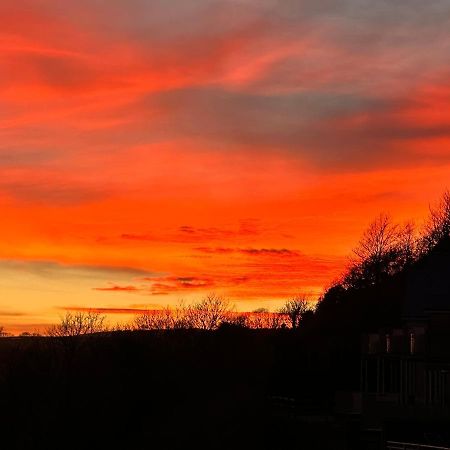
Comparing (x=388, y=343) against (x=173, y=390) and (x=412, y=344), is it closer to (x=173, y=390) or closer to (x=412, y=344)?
(x=412, y=344)

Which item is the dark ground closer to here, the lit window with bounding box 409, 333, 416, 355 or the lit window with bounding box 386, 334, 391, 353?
the lit window with bounding box 386, 334, 391, 353

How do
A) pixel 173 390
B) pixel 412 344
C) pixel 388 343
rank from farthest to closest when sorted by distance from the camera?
pixel 173 390 → pixel 388 343 → pixel 412 344

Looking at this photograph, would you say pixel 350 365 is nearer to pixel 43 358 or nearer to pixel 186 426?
pixel 186 426

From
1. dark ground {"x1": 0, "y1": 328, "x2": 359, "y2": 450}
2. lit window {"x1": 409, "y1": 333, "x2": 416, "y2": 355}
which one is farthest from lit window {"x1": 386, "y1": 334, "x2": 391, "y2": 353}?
dark ground {"x1": 0, "y1": 328, "x2": 359, "y2": 450}

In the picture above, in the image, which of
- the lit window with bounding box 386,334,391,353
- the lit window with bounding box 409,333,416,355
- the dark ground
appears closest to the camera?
the lit window with bounding box 409,333,416,355

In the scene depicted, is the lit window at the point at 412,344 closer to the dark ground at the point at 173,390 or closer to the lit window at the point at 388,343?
the lit window at the point at 388,343

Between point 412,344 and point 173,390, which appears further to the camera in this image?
point 173,390

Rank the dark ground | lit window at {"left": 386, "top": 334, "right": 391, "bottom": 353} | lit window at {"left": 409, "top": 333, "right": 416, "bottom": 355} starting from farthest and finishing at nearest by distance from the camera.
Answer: the dark ground
lit window at {"left": 386, "top": 334, "right": 391, "bottom": 353}
lit window at {"left": 409, "top": 333, "right": 416, "bottom": 355}

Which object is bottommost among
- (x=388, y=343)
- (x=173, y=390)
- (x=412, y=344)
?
(x=173, y=390)

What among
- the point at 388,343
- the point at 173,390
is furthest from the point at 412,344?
the point at 173,390

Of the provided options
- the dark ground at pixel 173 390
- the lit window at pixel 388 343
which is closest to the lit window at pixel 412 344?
the lit window at pixel 388 343

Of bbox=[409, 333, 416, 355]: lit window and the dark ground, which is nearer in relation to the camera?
bbox=[409, 333, 416, 355]: lit window

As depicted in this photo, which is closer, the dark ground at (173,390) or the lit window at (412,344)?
the lit window at (412,344)

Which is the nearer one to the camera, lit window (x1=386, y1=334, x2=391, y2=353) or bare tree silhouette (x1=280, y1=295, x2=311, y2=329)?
lit window (x1=386, y1=334, x2=391, y2=353)
